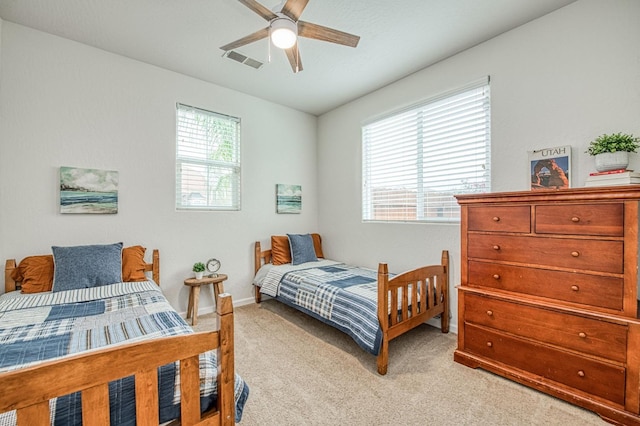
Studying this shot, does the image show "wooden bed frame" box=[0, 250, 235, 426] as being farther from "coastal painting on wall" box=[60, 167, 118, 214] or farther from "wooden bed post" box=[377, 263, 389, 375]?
"coastal painting on wall" box=[60, 167, 118, 214]

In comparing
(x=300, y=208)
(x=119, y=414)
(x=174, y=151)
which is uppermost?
(x=174, y=151)

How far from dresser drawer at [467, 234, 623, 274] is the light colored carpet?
2.92ft

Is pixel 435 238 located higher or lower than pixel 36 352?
higher

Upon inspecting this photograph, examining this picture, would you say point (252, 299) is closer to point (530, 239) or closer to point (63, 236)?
point (63, 236)

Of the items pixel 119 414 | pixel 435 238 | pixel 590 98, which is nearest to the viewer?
pixel 119 414

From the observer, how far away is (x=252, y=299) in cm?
394

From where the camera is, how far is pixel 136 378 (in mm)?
949

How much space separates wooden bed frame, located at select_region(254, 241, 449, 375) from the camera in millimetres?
2189

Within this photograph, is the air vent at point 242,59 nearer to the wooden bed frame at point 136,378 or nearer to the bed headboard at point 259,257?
the bed headboard at point 259,257

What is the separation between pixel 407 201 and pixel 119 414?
3.12m

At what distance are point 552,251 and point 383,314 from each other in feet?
4.05

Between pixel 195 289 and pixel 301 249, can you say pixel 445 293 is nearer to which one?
pixel 301 249

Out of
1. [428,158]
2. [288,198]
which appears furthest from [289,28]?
[288,198]

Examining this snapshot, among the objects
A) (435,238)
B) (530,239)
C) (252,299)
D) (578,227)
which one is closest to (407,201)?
(435,238)
